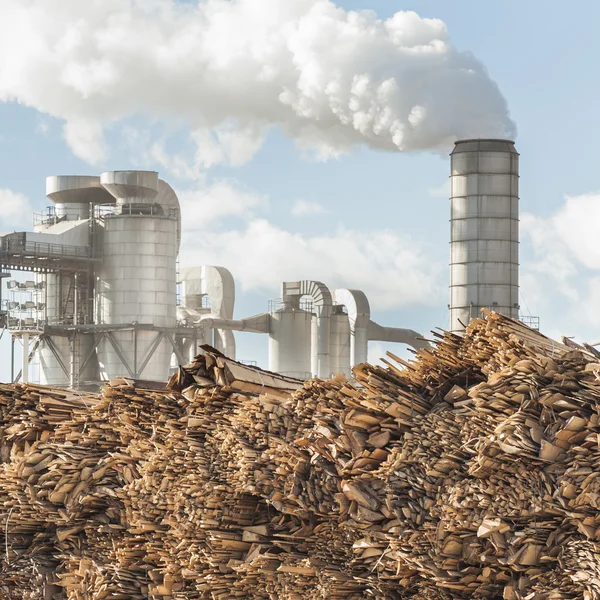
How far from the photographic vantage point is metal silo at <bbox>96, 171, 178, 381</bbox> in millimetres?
43656

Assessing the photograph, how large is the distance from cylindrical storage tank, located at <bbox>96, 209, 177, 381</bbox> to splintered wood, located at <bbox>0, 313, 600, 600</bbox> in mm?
34224

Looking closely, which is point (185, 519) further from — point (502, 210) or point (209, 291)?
point (209, 291)

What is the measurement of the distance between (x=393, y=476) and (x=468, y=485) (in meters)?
0.59

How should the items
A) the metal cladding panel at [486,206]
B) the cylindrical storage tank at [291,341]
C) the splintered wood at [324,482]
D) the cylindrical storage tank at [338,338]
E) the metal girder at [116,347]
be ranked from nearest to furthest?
the splintered wood at [324,482] → the metal cladding panel at [486,206] → the metal girder at [116,347] → the cylindrical storage tank at [338,338] → the cylindrical storage tank at [291,341]

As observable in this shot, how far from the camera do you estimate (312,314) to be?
163 ft

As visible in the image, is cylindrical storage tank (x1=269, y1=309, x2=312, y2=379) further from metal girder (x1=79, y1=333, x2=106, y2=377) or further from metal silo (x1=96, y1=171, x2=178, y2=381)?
metal girder (x1=79, y1=333, x2=106, y2=377)

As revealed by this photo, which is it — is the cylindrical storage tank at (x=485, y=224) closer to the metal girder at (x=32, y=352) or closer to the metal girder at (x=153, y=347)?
the metal girder at (x=153, y=347)

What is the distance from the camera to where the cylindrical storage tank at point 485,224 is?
38.0m

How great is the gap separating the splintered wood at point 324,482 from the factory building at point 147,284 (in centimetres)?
3004

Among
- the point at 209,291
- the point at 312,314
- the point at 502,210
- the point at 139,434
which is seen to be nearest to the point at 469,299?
the point at 502,210

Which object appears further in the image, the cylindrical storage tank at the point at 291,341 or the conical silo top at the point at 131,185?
the cylindrical storage tank at the point at 291,341

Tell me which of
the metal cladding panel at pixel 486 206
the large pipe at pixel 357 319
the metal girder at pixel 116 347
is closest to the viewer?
the metal cladding panel at pixel 486 206

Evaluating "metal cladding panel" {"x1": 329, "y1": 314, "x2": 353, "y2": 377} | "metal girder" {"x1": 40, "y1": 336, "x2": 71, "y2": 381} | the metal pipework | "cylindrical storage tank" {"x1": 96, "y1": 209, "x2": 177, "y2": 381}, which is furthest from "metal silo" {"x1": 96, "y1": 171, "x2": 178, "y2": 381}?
"metal cladding panel" {"x1": 329, "y1": 314, "x2": 353, "y2": 377}

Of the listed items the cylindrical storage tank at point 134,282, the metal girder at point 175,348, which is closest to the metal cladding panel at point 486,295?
the cylindrical storage tank at point 134,282
